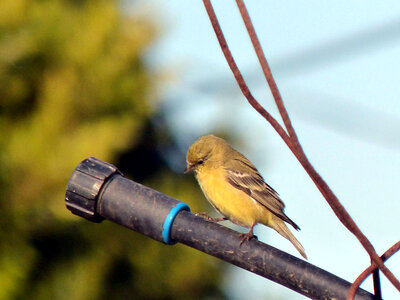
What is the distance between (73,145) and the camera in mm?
6125

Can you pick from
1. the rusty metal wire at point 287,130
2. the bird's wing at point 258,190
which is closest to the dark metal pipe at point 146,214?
the rusty metal wire at point 287,130

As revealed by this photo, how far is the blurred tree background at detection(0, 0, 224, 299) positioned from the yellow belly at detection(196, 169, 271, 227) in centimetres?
112

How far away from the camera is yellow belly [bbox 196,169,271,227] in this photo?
17.5ft

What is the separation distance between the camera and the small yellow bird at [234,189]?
536 cm

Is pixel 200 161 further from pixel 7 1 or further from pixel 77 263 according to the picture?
pixel 7 1

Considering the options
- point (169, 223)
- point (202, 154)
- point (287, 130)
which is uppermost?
point (287, 130)

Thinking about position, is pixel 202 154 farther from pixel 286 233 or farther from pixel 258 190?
pixel 286 233

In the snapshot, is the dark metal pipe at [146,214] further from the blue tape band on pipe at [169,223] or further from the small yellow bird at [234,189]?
the small yellow bird at [234,189]

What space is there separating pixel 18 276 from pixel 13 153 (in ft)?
3.30

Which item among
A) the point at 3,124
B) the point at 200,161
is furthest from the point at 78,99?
the point at 200,161

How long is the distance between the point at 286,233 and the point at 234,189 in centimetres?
51

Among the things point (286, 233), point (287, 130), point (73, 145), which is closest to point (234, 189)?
point (286, 233)

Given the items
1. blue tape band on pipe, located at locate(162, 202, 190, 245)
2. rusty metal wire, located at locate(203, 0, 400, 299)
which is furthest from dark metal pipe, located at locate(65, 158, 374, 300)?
rusty metal wire, located at locate(203, 0, 400, 299)

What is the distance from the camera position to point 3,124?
20.5ft
